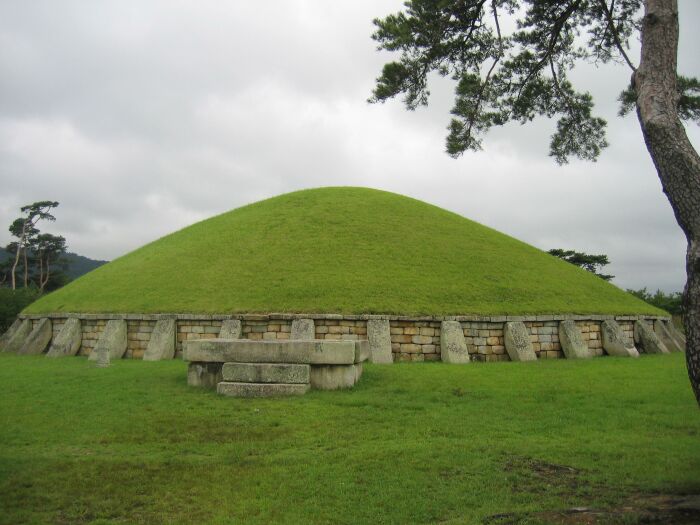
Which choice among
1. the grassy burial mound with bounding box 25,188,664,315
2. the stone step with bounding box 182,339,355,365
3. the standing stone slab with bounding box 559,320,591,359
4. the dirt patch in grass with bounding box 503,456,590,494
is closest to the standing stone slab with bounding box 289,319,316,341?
the grassy burial mound with bounding box 25,188,664,315

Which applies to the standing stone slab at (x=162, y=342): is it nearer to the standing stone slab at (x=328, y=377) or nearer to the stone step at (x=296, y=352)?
the stone step at (x=296, y=352)

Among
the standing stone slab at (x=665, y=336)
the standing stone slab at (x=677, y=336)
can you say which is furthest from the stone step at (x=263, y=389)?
the standing stone slab at (x=677, y=336)

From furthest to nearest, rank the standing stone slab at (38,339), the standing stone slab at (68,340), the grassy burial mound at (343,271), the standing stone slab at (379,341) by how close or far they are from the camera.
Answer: the standing stone slab at (38,339) < the standing stone slab at (68,340) < the grassy burial mound at (343,271) < the standing stone slab at (379,341)

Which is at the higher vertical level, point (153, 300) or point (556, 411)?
point (153, 300)

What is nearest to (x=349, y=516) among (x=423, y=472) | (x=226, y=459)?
(x=423, y=472)

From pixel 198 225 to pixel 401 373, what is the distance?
20.1 meters

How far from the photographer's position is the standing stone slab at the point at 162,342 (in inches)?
687

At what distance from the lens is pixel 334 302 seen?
1780cm

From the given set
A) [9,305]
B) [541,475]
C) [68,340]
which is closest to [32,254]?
[9,305]

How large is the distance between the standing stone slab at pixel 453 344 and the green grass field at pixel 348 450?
3213 mm

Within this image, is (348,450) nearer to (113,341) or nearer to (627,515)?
(627,515)

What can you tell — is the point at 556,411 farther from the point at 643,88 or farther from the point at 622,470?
the point at 643,88

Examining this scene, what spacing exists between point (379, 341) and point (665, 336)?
1237 centimetres

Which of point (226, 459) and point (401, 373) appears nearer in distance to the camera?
point (226, 459)
